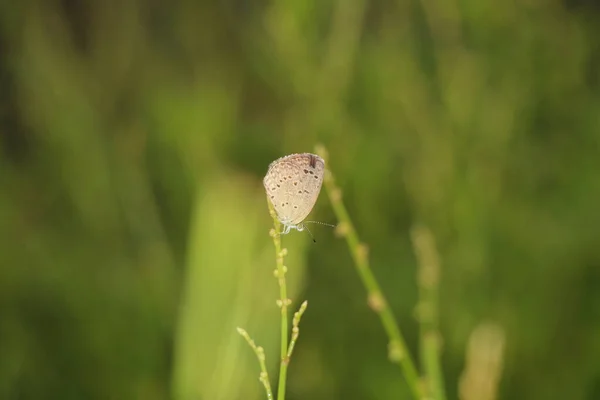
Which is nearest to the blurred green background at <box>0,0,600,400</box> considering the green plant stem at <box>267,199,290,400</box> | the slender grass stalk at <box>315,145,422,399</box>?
the slender grass stalk at <box>315,145,422,399</box>

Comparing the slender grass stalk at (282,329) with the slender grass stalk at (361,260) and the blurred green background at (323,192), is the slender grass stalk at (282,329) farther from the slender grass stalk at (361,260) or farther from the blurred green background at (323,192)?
the blurred green background at (323,192)

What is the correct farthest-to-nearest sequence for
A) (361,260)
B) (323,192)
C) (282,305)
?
(323,192) → (361,260) → (282,305)

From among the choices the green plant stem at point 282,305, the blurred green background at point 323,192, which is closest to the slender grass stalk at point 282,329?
the green plant stem at point 282,305

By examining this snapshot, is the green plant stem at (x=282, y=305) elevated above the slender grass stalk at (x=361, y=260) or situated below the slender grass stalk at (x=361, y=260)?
below

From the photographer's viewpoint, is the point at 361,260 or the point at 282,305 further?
the point at 361,260

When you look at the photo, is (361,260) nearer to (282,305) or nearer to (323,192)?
(282,305)

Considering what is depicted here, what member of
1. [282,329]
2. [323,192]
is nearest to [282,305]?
[282,329]

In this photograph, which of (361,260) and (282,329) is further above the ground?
(361,260)

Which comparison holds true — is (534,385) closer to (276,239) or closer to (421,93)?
(421,93)

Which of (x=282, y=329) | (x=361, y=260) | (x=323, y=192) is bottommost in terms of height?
(x=282, y=329)
